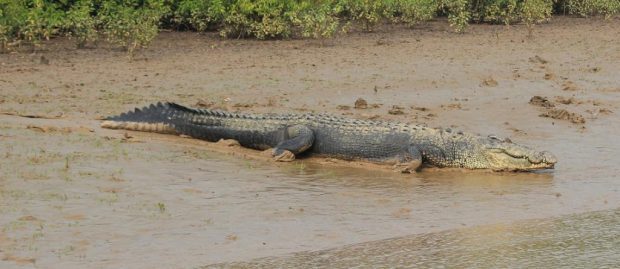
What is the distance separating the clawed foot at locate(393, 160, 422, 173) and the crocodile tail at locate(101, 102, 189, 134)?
1.66 metres

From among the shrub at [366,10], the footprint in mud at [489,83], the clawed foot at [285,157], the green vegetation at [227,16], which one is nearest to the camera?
the clawed foot at [285,157]

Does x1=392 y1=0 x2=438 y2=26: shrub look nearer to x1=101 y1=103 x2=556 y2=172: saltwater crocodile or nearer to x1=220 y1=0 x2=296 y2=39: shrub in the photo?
x1=220 y1=0 x2=296 y2=39: shrub

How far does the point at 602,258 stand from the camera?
638 centimetres

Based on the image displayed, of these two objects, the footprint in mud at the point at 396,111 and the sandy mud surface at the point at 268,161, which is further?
the footprint in mud at the point at 396,111

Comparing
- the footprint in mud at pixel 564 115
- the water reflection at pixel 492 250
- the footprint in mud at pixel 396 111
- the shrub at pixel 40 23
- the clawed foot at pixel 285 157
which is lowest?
the clawed foot at pixel 285 157

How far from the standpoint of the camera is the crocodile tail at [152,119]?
8.79 meters

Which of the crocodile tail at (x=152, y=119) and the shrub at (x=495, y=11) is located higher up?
the shrub at (x=495, y=11)

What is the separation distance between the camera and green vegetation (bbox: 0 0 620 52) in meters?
12.1

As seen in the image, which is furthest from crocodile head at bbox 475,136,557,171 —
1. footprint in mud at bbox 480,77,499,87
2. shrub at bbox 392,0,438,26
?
shrub at bbox 392,0,438,26

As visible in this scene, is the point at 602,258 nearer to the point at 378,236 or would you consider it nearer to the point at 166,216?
the point at 378,236

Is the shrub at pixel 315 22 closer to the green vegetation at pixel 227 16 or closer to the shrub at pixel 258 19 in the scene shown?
the green vegetation at pixel 227 16

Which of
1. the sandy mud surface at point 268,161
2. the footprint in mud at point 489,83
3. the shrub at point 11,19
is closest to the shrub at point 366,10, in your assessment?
the sandy mud surface at point 268,161

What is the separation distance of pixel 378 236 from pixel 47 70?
5526 millimetres

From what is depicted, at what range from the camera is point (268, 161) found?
824 centimetres
